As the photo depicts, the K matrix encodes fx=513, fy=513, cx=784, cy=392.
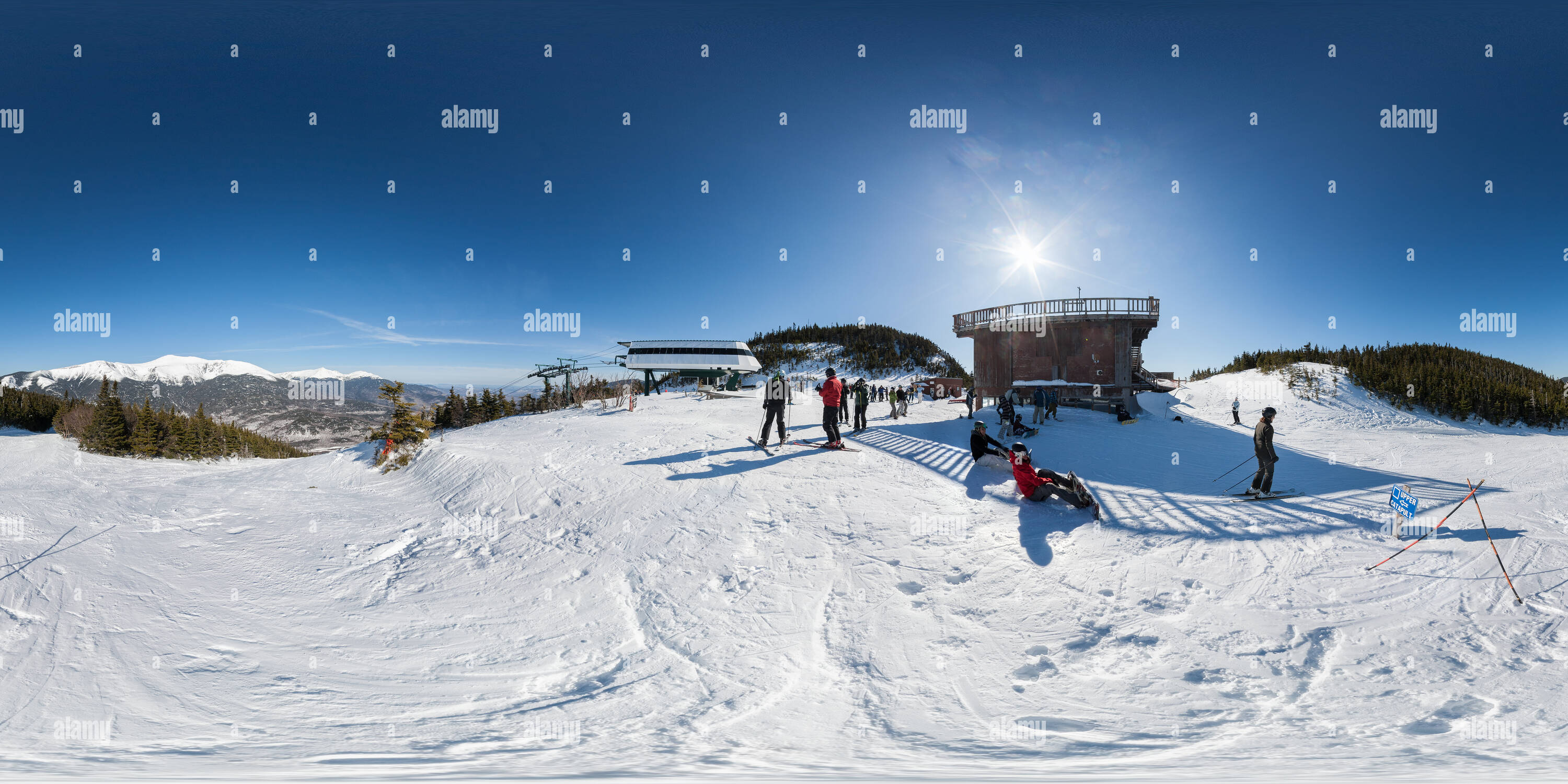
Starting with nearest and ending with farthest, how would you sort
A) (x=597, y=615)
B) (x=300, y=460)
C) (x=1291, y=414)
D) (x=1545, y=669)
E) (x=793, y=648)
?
(x=1545, y=669), (x=793, y=648), (x=597, y=615), (x=300, y=460), (x=1291, y=414)

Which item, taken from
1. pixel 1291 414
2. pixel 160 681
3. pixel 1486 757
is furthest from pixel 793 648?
pixel 1291 414

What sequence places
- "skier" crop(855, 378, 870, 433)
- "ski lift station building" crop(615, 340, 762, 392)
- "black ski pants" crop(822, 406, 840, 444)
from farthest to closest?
"ski lift station building" crop(615, 340, 762, 392), "skier" crop(855, 378, 870, 433), "black ski pants" crop(822, 406, 840, 444)

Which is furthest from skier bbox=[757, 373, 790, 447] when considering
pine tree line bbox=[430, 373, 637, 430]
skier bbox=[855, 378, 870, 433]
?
pine tree line bbox=[430, 373, 637, 430]

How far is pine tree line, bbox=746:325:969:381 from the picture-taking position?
233ft

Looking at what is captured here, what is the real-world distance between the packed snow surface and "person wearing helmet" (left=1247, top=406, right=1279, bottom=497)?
0.63 m

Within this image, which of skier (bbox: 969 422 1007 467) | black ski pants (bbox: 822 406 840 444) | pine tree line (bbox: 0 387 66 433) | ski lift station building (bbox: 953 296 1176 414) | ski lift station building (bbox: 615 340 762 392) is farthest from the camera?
ski lift station building (bbox: 615 340 762 392)

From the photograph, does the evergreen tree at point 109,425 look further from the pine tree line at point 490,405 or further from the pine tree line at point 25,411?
the pine tree line at point 490,405

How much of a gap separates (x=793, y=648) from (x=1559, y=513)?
10.6 m

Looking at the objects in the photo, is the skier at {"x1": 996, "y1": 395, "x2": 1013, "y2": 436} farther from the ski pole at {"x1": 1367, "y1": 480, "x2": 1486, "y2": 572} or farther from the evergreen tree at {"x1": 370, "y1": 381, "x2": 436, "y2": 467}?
the evergreen tree at {"x1": 370, "y1": 381, "x2": 436, "y2": 467}

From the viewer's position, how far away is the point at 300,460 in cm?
1178

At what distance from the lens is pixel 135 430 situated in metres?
29.9

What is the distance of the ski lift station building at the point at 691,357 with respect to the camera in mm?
51562

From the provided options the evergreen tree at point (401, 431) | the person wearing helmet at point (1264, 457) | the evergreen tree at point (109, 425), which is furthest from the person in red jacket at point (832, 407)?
the evergreen tree at point (109, 425)

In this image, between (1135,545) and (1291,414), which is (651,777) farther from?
(1291,414)
